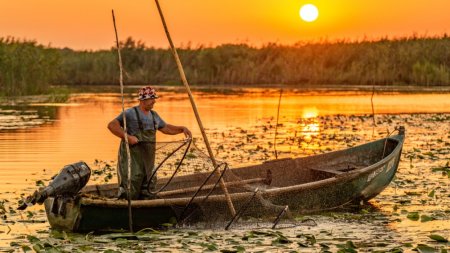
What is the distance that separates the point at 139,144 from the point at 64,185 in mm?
1204

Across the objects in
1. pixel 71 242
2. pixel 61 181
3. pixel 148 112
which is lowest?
pixel 71 242

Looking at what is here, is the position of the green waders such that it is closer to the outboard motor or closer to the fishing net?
the fishing net

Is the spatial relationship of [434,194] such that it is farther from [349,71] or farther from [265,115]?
[349,71]

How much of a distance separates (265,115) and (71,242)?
23.7 meters

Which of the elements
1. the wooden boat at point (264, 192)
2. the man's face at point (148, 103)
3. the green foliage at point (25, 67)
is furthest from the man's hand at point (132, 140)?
the green foliage at point (25, 67)

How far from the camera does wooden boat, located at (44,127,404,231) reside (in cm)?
1129

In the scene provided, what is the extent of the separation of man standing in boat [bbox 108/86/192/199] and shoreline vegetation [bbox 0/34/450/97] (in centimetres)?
3004

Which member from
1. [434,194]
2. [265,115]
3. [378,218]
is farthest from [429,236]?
[265,115]

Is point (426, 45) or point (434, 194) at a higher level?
point (426, 45)

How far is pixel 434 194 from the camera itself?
1455 cm

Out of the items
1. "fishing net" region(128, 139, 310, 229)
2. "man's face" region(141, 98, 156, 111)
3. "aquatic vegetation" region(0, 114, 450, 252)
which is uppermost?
"man's face" region(141, 98, 156, 111)

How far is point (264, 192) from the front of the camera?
484 inches

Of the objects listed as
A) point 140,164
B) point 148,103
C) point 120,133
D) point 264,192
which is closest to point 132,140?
point 120,133

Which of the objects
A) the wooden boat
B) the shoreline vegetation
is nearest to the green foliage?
the shoreline vegetation
